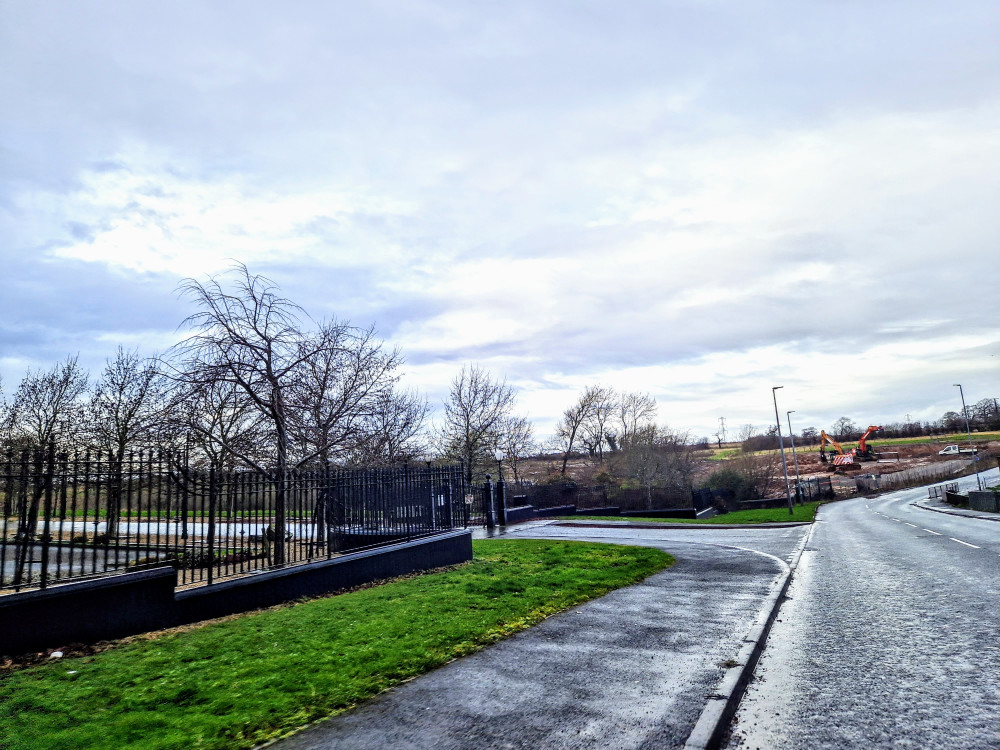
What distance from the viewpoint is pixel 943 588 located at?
34.1 feet

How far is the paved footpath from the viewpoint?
4.44m

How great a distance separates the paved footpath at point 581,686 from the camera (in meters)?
4.44

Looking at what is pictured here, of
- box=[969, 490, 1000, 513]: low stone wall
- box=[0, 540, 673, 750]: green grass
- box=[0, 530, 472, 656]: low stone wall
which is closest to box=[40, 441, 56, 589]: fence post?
box=[0, 530, 472, 656]: low stone wall

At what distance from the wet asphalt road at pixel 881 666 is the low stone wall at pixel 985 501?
31707 mm

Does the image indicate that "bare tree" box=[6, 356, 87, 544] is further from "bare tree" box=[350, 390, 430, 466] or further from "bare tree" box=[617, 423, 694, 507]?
"bare tree" box=[617, 423, 694, 507]

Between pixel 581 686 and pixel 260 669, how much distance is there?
3.03 m

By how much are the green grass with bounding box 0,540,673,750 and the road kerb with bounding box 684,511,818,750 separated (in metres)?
2.58

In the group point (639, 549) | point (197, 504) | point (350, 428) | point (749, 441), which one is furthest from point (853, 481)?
point (197, 504)

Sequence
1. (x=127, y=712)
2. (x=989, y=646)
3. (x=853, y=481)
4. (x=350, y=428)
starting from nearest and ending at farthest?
(x=127, y=712) → (x=989, y=646) → (x=350, y=428) → (x=853, y=481)

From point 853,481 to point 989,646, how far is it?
76645 millimetres

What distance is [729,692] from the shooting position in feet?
17.0

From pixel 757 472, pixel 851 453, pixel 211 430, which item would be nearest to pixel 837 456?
pixel 851 453

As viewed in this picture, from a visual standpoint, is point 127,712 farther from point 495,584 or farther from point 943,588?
point 943,588

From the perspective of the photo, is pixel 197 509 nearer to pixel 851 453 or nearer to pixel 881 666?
pixel 881 666
